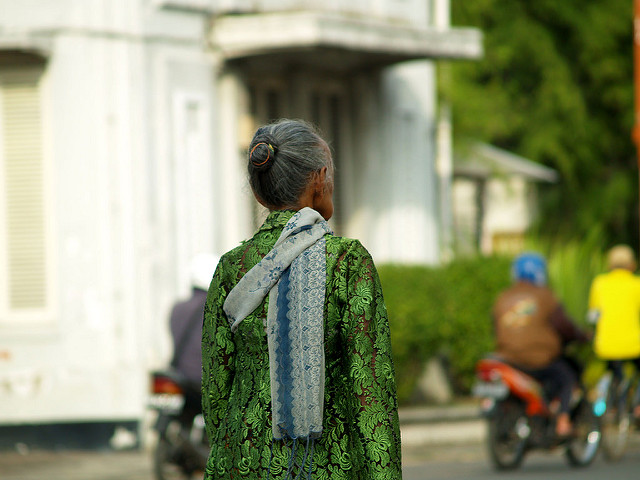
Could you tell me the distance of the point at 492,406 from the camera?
33.3 ft

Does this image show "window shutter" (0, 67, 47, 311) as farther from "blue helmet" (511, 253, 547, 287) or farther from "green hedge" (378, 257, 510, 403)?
"blue helmet" (511, 253, 547, 287)

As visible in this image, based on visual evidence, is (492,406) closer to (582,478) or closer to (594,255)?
(582,478)

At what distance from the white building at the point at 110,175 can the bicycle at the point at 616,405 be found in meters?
3.97

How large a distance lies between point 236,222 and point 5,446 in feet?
10.4

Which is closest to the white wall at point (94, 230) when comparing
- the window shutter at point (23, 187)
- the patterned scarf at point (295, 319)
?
the window shutter at point (23, 187)

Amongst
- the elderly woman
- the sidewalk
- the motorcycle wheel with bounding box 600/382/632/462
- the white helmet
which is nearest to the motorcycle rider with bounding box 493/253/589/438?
the motorcycle wheel with bounding box 600/382/632/462

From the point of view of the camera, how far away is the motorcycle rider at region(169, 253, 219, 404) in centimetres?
884

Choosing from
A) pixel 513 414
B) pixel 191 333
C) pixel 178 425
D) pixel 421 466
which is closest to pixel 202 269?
pixel 191 333

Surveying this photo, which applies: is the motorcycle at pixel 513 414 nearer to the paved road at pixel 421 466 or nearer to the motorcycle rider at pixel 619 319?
the paved road at pixel 421 466

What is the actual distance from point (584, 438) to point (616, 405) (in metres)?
0.52

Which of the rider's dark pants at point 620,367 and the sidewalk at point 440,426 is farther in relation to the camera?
the sidewalk at point 440,426

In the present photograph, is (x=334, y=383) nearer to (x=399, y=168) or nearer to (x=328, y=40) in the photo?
(x=328, y=40)

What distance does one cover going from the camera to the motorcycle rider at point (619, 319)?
431 inches

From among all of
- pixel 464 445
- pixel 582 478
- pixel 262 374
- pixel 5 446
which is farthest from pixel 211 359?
pixel 464 445
